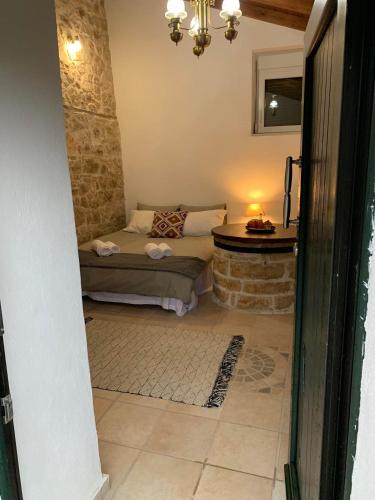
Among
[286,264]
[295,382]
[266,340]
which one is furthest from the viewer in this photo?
[286,264]

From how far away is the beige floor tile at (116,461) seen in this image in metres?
1.60

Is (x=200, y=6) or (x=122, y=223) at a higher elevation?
(x=200, y=6)

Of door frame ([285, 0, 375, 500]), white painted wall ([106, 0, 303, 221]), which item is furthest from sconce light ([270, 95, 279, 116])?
door frame ([285, 0, 375, 500])

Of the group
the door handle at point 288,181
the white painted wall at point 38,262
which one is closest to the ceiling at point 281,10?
the door handle at point 288,181

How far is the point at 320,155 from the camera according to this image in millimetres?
933

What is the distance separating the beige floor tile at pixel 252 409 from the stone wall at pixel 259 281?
49.7 inches

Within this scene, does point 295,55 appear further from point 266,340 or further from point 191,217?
point 266,340

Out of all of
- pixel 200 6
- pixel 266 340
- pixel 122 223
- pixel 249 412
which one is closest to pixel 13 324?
pixel 249 412

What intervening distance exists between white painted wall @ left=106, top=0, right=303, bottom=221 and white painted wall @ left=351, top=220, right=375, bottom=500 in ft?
14.1

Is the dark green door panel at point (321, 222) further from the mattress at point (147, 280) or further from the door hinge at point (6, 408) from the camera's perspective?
the mattress at point (147, 280)

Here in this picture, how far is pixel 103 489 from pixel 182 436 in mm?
497

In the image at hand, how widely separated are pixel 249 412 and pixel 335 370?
1.55 m

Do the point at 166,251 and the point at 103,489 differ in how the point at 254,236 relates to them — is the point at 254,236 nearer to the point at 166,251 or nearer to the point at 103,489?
the point at 166,251

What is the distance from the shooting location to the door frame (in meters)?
0.56
